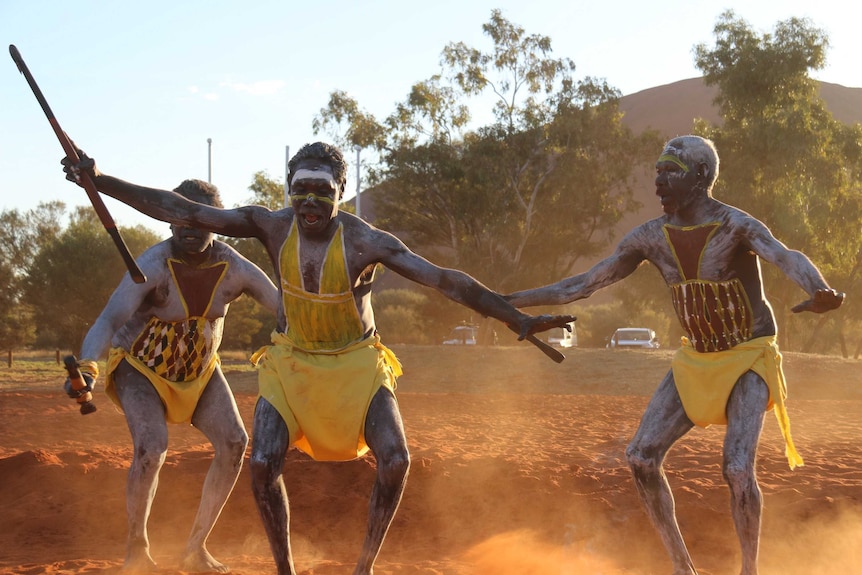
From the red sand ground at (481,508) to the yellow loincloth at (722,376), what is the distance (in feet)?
5.59

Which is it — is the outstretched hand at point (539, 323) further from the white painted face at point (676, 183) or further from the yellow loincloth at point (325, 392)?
the white painted face at point (676, 183)

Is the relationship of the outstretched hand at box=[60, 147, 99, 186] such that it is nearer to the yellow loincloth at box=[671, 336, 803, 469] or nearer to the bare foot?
the bare foot

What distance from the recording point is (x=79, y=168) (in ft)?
16.6

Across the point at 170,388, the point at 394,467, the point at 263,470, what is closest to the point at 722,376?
the point at 394,467

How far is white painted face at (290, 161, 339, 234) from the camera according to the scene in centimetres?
524

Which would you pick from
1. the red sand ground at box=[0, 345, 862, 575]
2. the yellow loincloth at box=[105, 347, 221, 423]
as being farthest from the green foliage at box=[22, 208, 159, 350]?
the yellow loincloth at box=[105, 347, 221, 423]

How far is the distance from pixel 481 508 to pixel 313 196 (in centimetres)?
429

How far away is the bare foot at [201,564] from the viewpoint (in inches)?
246

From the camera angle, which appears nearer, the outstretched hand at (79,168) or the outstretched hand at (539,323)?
the outstretched hand at (79,168)

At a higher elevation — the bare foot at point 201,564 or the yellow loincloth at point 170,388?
the yellow loincloth at point 170,388

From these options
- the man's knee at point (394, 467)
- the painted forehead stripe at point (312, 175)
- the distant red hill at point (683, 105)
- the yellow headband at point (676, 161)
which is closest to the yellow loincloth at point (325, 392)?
the man's knee at point (394, 467)

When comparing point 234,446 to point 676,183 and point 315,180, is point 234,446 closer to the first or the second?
point 315,180

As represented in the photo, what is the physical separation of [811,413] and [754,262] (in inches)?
356

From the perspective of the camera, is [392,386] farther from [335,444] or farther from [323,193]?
[323,193]
